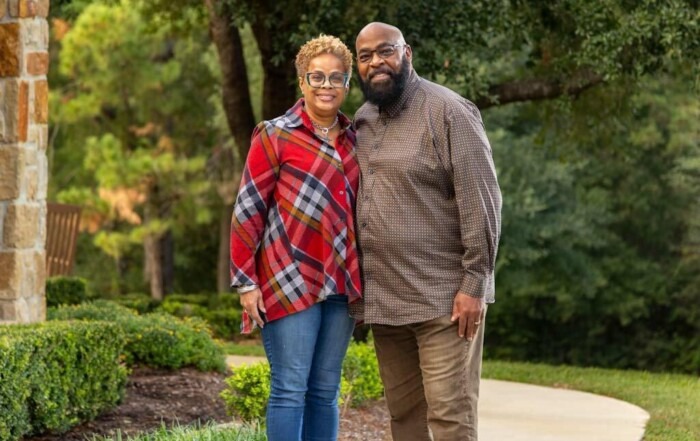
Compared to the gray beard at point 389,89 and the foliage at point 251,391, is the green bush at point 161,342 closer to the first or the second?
the foliage at point 251,391

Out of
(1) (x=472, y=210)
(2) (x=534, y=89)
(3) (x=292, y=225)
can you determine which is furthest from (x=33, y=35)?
(2) (x=534, y=89)

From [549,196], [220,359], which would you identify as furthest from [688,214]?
[220,359]

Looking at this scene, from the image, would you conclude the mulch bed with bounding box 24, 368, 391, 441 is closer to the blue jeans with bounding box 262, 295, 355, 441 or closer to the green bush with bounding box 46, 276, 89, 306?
the blue jeans with bounding box 262, 295, 355, 441

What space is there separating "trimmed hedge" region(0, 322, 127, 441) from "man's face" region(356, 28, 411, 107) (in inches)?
105

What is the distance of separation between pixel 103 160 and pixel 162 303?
604 cm

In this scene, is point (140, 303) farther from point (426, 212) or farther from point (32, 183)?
point (426, 212)

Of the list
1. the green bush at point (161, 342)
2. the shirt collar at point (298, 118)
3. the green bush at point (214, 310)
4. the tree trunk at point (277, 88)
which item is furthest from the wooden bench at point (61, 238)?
the shirt collar at point (298, 118)

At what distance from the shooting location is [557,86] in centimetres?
1377

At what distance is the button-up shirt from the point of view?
4664mm

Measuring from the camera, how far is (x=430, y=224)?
4746 mm

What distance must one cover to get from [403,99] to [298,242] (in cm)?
72

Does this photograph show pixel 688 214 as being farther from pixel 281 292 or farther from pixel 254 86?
pixel 281 292

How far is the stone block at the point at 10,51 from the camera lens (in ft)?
25.7

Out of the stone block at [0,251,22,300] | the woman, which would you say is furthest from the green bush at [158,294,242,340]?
the woman
